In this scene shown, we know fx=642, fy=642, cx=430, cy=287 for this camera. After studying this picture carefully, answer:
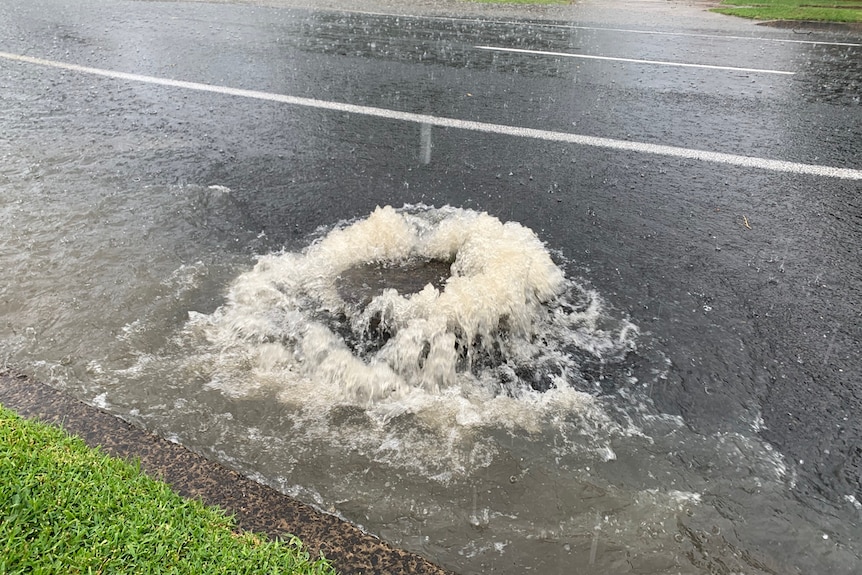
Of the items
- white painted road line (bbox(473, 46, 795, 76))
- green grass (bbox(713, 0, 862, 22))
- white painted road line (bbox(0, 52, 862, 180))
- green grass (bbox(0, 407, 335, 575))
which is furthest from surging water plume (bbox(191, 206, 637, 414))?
green grass (bbox(713, 0, 862, 22))

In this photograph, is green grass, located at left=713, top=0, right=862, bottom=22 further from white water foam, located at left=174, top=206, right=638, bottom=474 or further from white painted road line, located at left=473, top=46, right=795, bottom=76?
white water foam, located at left=174, top=206, right=638, bottom=474

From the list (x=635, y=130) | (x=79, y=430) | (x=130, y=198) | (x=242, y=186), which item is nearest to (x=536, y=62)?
(x=635, y=130)

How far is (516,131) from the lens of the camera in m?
6.21

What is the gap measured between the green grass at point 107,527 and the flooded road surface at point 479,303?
1.57 feet

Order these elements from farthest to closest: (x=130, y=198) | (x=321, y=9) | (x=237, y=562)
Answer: (x=321, y=9) → (x=130, y=198) → (x=237, y=562)

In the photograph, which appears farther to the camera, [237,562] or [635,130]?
[635,130]

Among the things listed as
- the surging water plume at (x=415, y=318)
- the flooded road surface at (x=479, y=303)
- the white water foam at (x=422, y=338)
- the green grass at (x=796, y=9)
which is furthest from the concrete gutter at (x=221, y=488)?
the green grass at (x=796, y=9)

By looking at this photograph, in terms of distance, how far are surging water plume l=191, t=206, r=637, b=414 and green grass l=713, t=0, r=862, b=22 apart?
13.0m

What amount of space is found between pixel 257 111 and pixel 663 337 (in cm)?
498

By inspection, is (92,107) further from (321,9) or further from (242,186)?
(321,9)

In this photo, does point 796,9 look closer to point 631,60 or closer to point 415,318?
point 631,60

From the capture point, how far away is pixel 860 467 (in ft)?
8.64

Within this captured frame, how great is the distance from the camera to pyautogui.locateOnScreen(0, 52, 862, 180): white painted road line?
17.5 ft

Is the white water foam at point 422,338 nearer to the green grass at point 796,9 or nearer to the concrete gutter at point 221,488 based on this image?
the concrete gutter at point 221,488
